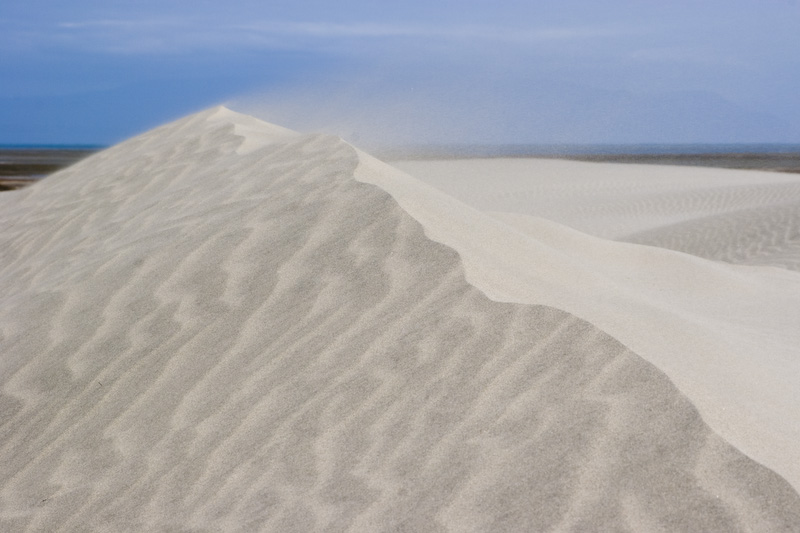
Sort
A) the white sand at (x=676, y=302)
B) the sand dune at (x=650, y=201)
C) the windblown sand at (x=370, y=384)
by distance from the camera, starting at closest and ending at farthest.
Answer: the windblown sand at (x=370, y=384)
the white sand at (x=676, y=302)
the sand dune at (x=650, y=201)

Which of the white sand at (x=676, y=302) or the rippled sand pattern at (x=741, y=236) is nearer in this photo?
the white sand at (x=676, y=302)

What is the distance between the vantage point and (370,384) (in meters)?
2.62

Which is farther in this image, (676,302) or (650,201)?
(650,201)

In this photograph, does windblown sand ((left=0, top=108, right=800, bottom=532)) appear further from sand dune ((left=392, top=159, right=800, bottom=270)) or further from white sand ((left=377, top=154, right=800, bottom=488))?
sand dune ((left=392, top=159, right=800, bottom=270))

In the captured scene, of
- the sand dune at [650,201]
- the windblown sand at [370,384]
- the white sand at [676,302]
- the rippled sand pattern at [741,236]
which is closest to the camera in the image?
the windblown sand at [370,384]

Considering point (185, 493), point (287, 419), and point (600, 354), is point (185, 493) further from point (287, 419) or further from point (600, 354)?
point (600, 354)

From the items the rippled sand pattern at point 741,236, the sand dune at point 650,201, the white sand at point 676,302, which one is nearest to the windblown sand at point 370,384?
the white sand at point 676,302

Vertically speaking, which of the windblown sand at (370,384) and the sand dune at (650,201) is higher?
the windblown sand at (370,384)

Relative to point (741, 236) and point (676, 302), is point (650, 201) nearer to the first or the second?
point (741, 236)

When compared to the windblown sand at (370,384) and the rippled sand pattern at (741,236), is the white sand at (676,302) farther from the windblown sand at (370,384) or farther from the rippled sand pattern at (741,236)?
the rippled sand pattern at (741,236)

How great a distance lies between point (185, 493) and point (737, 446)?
1.53 metres

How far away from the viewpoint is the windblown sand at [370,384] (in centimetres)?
209

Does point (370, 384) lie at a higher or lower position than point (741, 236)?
higher

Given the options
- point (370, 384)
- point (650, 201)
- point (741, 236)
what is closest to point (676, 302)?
point (370, 384)
